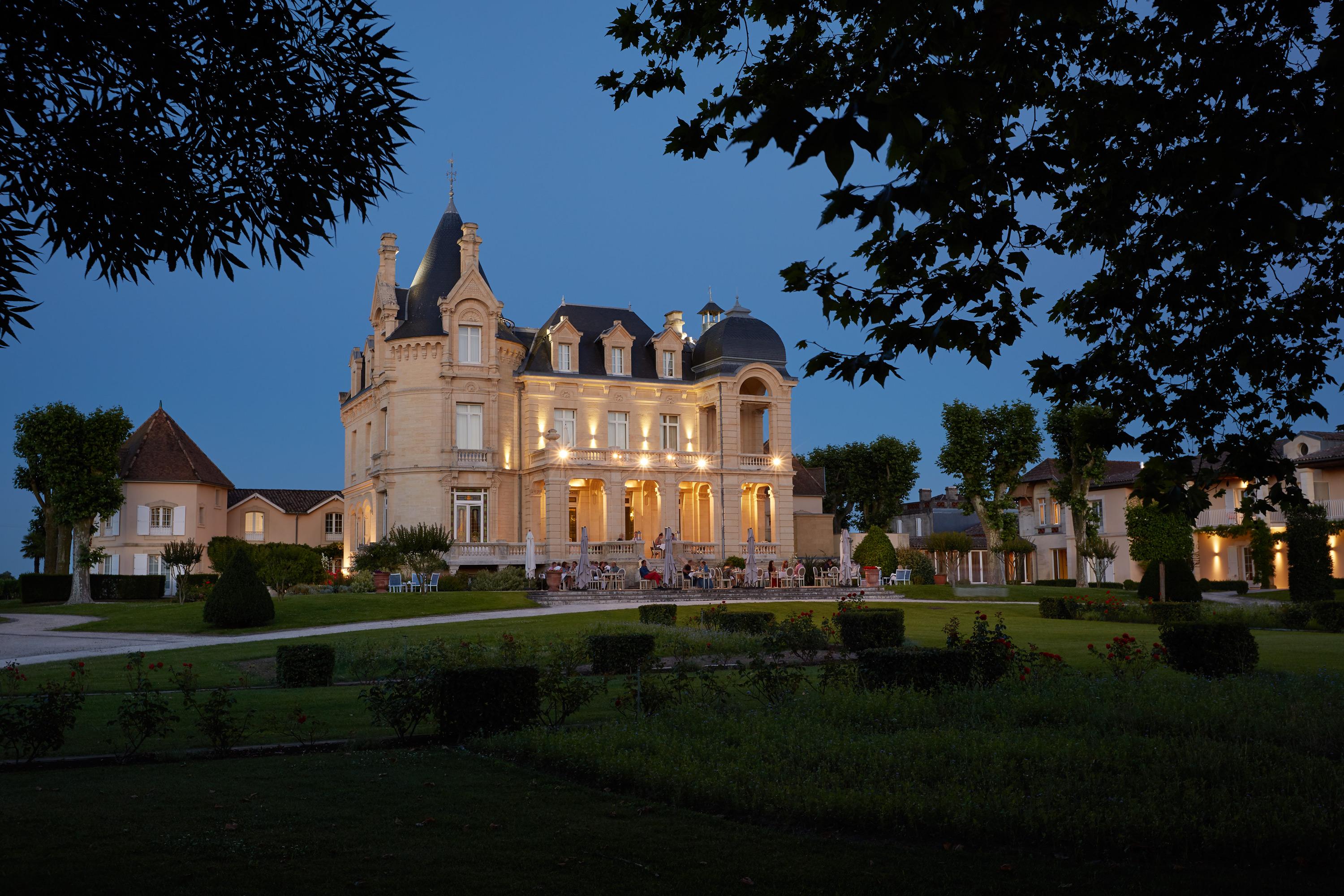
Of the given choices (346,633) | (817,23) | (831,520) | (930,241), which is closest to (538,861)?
(930,241)

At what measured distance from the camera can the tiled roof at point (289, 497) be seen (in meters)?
62.7

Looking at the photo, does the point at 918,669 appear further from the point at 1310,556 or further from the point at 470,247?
the point at 470,247

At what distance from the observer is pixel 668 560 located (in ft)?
124

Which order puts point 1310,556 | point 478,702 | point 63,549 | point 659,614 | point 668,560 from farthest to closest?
point 63,549 → point 668,560 → point 1310,556 → point 659,614 → point 478,702

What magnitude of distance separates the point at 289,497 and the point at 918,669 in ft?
190

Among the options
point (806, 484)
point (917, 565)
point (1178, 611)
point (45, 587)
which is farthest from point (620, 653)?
point (806, 484)

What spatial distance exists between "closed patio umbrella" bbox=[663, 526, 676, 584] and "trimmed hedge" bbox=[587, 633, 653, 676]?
2085 centimetres

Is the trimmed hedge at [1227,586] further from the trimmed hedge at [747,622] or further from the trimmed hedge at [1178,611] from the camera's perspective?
the trimmed hedge at [747,622]

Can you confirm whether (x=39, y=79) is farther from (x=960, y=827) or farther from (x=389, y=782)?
(x=960, y=827)

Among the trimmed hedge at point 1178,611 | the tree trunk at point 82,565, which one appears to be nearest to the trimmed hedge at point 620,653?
the trimmed hedge at point 1178,611

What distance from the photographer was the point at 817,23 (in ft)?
25.4

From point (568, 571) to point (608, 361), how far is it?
11.6m

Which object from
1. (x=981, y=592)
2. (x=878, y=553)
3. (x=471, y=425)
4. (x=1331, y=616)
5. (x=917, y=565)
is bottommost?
(x=1331, y=616)

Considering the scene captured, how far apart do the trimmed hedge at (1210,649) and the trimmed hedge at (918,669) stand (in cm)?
477
